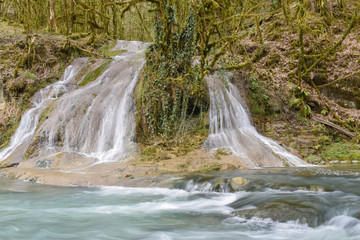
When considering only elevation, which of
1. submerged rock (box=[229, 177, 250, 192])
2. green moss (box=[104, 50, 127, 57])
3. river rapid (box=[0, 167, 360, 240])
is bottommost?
river rapid (box=[0, 167, 360, 240])

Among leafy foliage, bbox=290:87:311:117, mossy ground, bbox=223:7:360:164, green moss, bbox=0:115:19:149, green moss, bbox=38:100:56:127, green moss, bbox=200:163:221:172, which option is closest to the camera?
green moss, bbox=200:163:221:172

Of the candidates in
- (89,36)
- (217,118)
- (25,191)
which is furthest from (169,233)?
(89,36)

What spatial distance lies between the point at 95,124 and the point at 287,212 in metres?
6.75

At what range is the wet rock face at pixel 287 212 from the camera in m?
3.34

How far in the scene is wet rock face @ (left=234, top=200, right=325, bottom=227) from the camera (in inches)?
132

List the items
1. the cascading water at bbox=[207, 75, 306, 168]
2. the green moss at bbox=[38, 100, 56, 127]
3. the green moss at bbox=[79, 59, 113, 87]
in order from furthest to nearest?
the green moss at bbox=[79, 59, 113, 87] < the green moss at bbox=[38, 100, 56, 127] < the cascading water at bbox=[207, 75, 306, 168]

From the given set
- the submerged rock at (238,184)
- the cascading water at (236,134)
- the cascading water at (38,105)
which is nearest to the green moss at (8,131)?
the cascading water at (38,105)

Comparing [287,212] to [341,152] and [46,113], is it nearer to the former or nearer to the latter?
[341,152]

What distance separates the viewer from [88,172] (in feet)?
22.0

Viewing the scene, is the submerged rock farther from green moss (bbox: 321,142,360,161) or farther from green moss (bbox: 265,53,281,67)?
green moss (bbox: 265,53,281,67)

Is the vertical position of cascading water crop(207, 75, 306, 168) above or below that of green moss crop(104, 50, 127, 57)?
below

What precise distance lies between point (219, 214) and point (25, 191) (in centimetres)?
397

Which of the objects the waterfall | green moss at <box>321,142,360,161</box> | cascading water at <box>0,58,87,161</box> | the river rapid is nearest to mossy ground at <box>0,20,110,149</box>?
cascading water at <box>0,58,87,161</box>

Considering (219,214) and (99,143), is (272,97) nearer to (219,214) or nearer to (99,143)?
(99,143)
